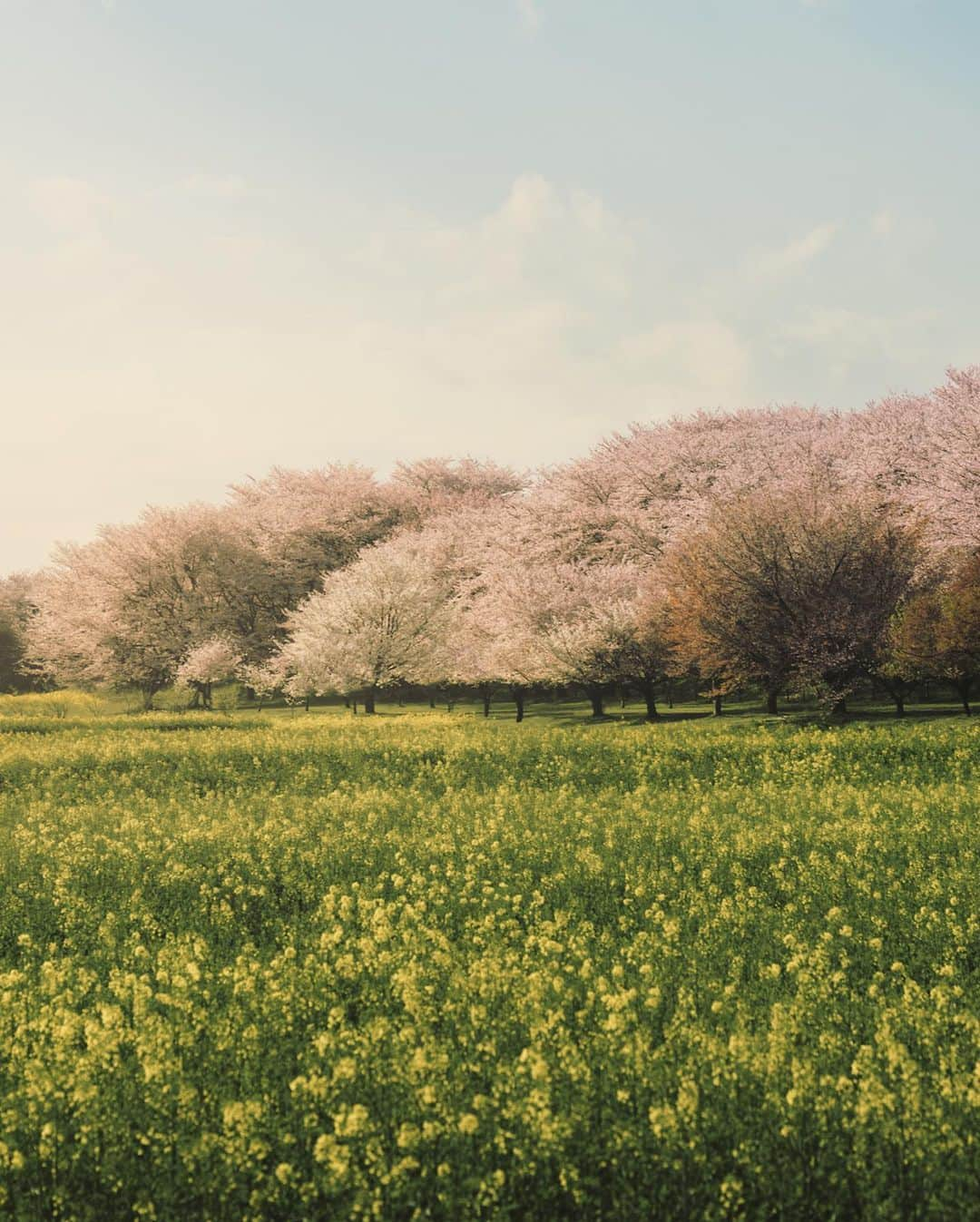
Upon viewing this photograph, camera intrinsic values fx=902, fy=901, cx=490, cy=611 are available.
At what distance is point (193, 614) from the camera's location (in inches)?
2473

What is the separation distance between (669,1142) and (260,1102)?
8.14 feet

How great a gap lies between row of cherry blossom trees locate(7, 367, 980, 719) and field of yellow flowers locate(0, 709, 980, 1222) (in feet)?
61.5

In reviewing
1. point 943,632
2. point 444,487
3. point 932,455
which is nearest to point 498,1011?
point 943,632

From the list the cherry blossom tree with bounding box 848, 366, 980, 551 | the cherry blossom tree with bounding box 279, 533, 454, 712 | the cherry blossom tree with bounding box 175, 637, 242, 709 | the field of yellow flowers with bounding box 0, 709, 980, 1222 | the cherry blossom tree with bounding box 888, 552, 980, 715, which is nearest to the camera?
the field of yellow flowers with bounding box 0, 709, 980, 1222

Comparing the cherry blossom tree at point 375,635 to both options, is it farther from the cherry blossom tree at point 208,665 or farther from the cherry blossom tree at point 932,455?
the cherry blossom tree at point 932,455

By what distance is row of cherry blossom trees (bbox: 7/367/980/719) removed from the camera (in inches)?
1315

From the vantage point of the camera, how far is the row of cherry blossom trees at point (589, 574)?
33.4 meters

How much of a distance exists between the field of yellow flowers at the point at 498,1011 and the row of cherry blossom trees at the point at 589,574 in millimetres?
18733

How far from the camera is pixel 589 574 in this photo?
47.4m

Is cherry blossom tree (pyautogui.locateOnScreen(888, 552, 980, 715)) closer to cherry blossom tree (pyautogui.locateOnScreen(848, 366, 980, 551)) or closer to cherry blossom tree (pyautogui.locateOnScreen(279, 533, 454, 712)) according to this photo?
cherry blossom tree (pyautogui.locateOnScreen(848, 366, 980, 551))

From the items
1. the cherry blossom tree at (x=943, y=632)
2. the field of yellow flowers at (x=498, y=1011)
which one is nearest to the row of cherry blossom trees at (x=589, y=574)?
the cherry blossom tree at (x=943, y=632)

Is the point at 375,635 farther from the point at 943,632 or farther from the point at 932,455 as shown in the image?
the point at 932,455

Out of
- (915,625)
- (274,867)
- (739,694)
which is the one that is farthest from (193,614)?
(274,867)

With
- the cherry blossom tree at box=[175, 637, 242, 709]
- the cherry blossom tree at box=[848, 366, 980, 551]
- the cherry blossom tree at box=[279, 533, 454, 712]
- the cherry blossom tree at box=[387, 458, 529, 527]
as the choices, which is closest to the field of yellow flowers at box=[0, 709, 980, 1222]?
the cherry blossom tree at box=[848, 366, 980, 551]
